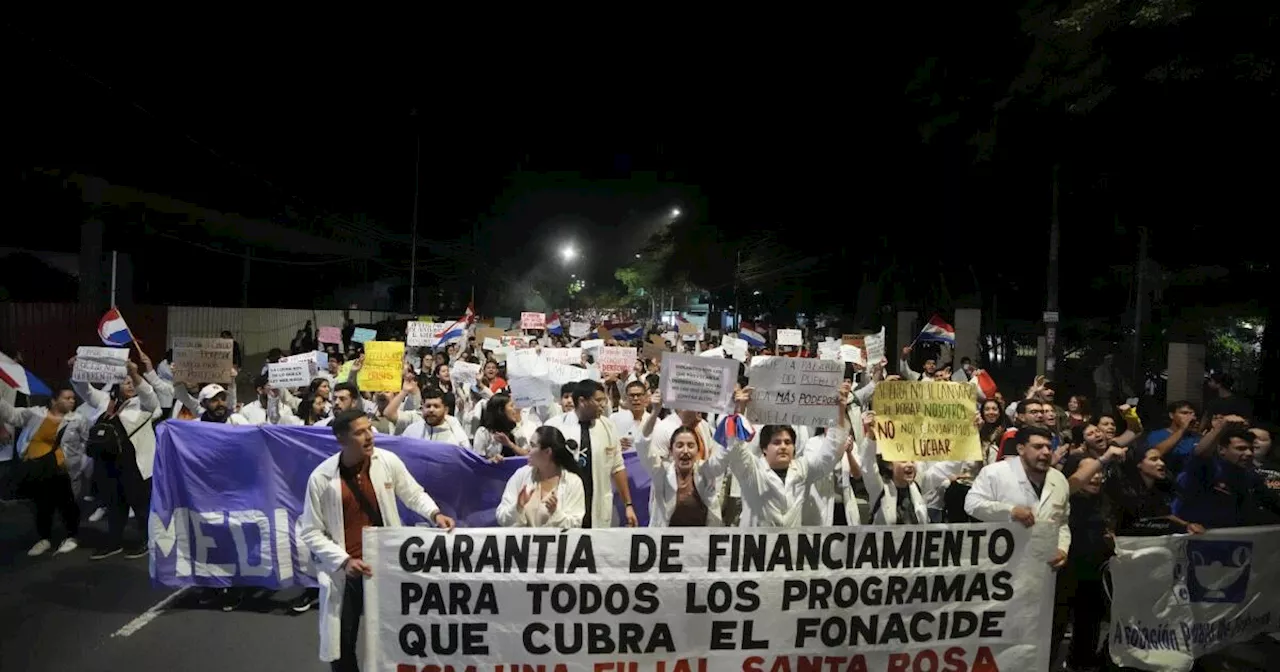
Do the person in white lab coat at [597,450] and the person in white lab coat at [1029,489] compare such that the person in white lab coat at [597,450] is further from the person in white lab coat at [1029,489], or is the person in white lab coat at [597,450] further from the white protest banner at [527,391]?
the person in white lab coat at [1029,489]

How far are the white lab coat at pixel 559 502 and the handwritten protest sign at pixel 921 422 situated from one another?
6.02 ft

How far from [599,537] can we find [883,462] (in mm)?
2436

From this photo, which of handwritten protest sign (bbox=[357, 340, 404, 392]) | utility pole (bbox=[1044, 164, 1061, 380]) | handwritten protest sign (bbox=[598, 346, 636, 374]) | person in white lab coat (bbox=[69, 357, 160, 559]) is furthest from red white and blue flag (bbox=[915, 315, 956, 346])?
person in white lab coat (bbox=[69, 357, 160, 559])

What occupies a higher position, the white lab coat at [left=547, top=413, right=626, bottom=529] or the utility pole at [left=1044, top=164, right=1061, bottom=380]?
the utility pole at [left=1044, top=164, right=1061, bottom=380]

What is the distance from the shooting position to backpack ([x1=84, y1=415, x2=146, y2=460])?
7992mm

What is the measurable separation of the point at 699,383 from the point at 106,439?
5596 millimetres

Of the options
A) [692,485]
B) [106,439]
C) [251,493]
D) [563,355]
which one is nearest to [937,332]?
[563,355]

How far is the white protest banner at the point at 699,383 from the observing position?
5543 mm

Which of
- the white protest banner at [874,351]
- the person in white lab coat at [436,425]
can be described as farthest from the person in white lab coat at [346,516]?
the white protest banner at [874,351]

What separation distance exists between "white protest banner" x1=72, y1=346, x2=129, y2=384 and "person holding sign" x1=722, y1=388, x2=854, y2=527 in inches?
215

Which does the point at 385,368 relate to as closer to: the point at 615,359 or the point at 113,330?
the point at 113,330

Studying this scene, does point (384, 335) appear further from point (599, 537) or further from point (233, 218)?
point (599, 537)

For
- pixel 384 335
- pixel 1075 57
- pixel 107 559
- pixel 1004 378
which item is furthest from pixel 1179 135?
pixel 384 335

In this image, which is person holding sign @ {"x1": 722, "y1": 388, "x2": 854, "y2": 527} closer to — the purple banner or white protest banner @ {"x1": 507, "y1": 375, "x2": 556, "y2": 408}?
the purple banner
